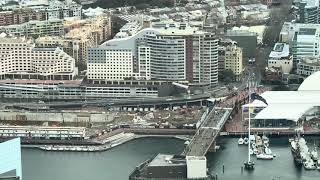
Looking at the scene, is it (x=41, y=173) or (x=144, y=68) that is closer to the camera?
(x=41, y=173)

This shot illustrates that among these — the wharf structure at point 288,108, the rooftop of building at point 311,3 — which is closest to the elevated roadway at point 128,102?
the wharf structure at point 288,108

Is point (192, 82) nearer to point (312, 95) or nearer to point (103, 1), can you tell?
point (312, 95)

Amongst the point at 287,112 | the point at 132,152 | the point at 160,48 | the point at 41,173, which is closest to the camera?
the point at 41,173

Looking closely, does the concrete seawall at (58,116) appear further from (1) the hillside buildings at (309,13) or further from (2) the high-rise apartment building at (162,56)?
(1) the hillside buildings at (309,13)

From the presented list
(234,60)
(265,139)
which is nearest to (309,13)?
(234,60)

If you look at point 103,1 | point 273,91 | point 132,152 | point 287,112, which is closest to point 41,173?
point 132,152

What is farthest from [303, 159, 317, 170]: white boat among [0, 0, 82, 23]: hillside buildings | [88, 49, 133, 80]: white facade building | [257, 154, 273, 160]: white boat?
[0, 0, 82, 23]: hillside buildings

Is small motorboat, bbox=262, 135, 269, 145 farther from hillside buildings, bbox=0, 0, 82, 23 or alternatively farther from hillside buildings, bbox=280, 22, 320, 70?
hillside buildings, bbox=0, 0, 82, 23
